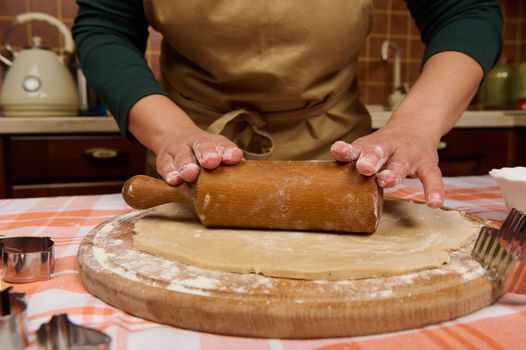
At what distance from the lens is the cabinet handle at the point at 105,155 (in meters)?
1.57

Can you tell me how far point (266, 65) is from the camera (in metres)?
0.90

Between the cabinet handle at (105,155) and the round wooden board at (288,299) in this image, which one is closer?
the round wooden board at (288,299)

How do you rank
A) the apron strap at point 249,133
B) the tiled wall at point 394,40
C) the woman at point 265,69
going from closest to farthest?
the woman at point 265,69 → the apron strap at point 249,133 → the tiled wall at point 394,40

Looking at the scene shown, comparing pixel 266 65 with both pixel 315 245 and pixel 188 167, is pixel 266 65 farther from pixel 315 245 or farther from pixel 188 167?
pixel 315 245

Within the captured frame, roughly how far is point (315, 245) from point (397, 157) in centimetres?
18

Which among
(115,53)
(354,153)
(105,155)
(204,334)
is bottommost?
(105,155)

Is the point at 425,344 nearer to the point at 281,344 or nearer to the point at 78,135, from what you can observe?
the point at 281,344

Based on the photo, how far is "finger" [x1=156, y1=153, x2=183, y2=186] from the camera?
690mm

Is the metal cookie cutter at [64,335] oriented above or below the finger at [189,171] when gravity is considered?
below

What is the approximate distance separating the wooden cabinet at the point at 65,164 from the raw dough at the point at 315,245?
3.03 feet

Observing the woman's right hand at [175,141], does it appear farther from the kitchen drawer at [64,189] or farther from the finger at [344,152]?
the kitchen drawer at [64,189]

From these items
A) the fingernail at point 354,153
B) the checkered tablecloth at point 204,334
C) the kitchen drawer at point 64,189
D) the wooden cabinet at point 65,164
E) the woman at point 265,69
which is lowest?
the kitchen drawer at point 64,189

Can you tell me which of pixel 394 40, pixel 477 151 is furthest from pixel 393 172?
pixel 394 40

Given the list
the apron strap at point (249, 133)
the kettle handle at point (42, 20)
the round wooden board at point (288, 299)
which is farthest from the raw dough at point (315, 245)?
the kettle handle at point (42, 20)
